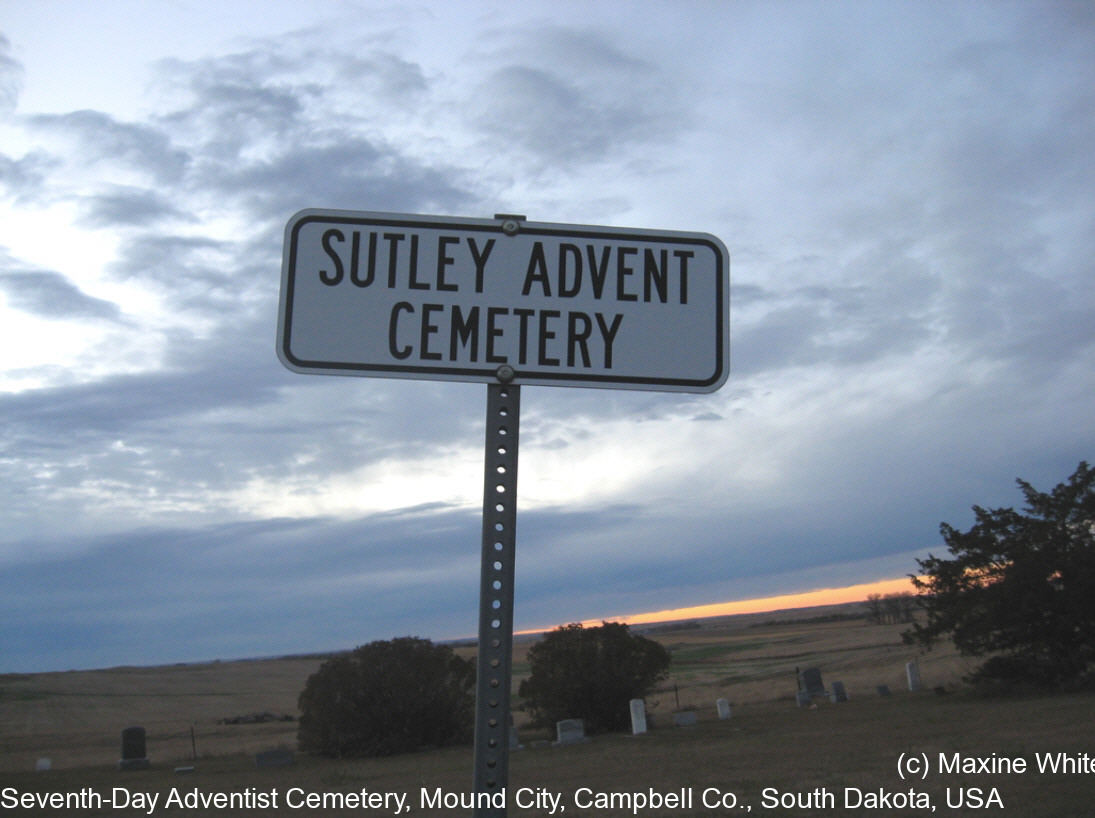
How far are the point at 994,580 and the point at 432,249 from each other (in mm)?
23447

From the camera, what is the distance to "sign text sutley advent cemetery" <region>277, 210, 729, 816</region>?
2059mm

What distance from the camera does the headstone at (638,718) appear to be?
2003 cm

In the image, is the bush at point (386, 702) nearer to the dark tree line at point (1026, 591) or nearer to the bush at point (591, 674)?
the bush at point (591, 674)

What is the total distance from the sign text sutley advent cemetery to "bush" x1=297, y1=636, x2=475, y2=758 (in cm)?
2029

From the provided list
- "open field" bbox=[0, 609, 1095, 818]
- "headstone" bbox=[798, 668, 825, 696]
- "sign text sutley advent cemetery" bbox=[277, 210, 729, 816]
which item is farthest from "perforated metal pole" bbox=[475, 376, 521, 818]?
"headstone" bbox=[798, 668, 825, 696]

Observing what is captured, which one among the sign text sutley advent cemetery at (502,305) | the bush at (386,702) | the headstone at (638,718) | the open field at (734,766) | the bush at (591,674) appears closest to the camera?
the sign text sutley advent cemetery at (502,305)

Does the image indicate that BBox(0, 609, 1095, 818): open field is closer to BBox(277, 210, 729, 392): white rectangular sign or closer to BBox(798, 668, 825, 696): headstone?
BBox(798, 668, 825, 696): headstone

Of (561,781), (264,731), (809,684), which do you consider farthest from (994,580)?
(264,731)

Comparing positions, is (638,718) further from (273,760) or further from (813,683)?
(813,683)

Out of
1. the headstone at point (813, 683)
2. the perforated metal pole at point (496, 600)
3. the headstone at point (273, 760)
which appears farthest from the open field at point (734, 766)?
the perforated metal pole at point (496, 600)

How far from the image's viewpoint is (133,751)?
2058cm

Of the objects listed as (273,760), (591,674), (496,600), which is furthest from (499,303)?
(591,674)

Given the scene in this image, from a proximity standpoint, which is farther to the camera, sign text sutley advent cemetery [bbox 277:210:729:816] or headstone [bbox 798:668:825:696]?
headstone [bbox 798:668:825:696]

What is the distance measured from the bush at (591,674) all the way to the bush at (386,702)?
186cm
